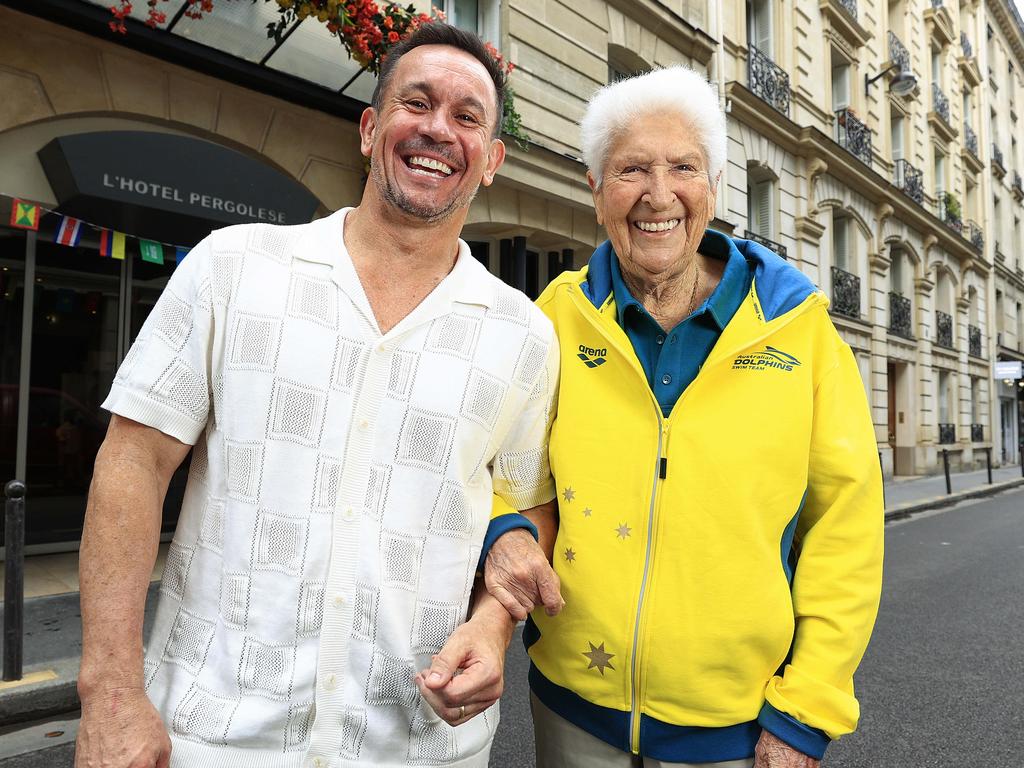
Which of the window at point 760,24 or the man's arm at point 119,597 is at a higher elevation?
the window at point 760,24

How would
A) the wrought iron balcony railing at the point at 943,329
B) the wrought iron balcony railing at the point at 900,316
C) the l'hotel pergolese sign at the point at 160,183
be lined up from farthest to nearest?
the wrought iron balcony railing at the point at 943,329
the wrought iron balcony railing at the point at 900,316
the l'hotel pergolese sign at the point at 160,183

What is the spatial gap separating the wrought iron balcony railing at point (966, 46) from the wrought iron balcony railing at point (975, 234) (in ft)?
20.5

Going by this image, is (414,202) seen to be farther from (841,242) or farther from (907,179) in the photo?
(907,179)

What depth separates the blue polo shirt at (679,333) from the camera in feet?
5.59

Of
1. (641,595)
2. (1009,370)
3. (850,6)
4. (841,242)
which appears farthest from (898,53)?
(641,595)

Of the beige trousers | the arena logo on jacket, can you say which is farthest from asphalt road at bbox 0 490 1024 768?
the arena logo on jacket

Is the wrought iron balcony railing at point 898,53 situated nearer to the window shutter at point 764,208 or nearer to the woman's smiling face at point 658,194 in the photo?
the window shutter at point 764,208

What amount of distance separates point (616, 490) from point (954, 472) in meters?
25.4

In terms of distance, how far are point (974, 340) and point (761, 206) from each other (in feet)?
50.2

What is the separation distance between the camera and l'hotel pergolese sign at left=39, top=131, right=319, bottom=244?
611 centimetres

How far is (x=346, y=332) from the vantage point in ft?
4.81

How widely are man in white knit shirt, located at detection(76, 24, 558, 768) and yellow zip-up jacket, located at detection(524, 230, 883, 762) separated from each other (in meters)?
0.25

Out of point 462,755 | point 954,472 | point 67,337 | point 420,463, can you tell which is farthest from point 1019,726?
point 954,472

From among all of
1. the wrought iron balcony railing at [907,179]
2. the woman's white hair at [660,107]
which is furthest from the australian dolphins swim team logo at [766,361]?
the wrought iron balcony railing at [907,179]
